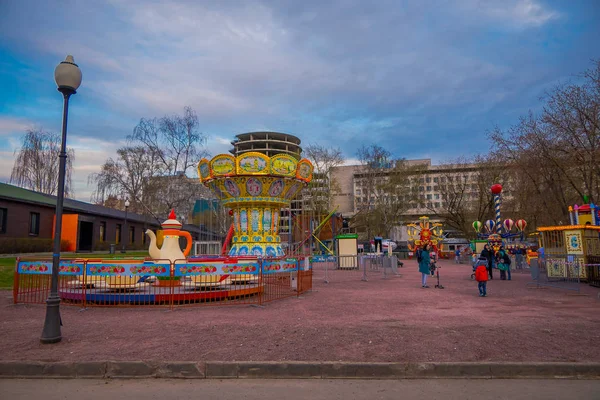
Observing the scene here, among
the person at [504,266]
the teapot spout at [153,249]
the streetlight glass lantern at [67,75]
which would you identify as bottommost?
the person at [504,266]

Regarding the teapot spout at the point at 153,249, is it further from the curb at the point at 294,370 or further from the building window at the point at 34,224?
the building window at the point at 34,224

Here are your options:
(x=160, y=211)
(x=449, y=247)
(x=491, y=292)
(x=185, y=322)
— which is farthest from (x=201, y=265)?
(x=449, y=247)

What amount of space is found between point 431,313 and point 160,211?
107 ft

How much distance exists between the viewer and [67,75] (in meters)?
7.08

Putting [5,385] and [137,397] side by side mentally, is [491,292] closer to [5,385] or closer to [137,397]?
[137,397]

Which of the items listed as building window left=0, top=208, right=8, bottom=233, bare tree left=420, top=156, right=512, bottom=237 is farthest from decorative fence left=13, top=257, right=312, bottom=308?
bare tree left=420, top=156, right=512, bottom=237

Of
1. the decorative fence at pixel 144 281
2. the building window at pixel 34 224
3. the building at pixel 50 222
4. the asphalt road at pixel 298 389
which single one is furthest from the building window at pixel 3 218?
the asphalt road at pixel 298 389

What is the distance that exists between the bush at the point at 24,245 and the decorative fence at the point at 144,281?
15.1 meters

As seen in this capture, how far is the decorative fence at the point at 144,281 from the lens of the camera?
10.6m

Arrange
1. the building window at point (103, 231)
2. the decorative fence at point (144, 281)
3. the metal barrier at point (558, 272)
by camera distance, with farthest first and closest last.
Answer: the building window at point (103, 231) → the metal barrier at point (558, 272) → the decorative fence at point (144, 281)

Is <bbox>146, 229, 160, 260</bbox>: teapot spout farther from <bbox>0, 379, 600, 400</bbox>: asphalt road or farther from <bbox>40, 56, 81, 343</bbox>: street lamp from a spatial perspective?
<bbox>0, 379, 600, 400</bbox>: asphalt road

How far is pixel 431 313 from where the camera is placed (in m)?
9.46

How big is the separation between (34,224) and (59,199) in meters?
27.5

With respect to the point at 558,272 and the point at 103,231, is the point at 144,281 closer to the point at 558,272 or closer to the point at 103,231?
the point at 558,272
